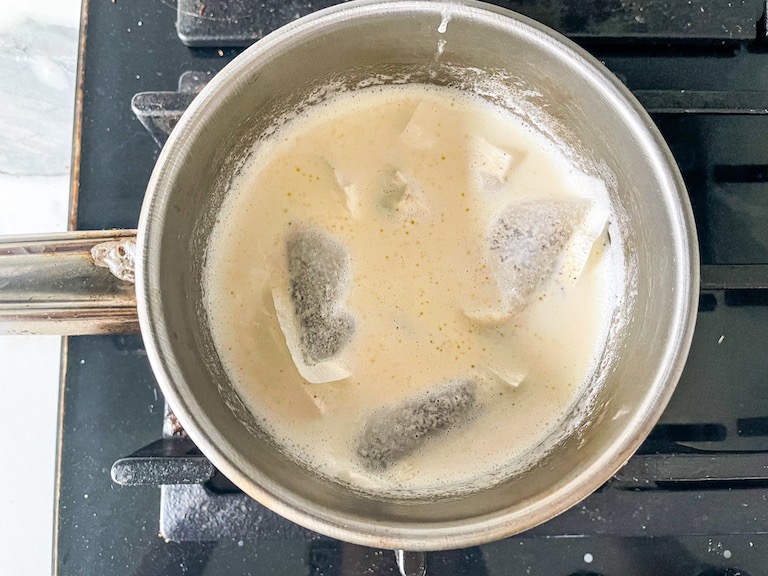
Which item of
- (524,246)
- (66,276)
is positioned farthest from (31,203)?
(524,246)

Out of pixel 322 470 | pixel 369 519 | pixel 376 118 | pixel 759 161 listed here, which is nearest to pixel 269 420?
pixel 322 470

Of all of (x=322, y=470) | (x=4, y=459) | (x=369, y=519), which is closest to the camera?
(x=369, y=519)

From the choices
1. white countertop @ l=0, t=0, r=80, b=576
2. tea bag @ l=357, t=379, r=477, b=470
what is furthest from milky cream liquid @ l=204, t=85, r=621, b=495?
white countertop @ l=0, t=0, r=80, b=576

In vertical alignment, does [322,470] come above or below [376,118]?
below

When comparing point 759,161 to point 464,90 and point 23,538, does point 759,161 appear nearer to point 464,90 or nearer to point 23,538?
point 464,90

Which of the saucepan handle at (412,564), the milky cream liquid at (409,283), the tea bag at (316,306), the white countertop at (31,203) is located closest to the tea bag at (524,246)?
the milky cream liquid at (409,283)

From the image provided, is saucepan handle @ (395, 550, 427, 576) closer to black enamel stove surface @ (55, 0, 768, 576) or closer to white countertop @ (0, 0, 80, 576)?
black enamel stove surface @ (55, 0, 768, 576)

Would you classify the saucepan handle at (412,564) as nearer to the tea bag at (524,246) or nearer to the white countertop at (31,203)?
the tea bag at (524,246)
